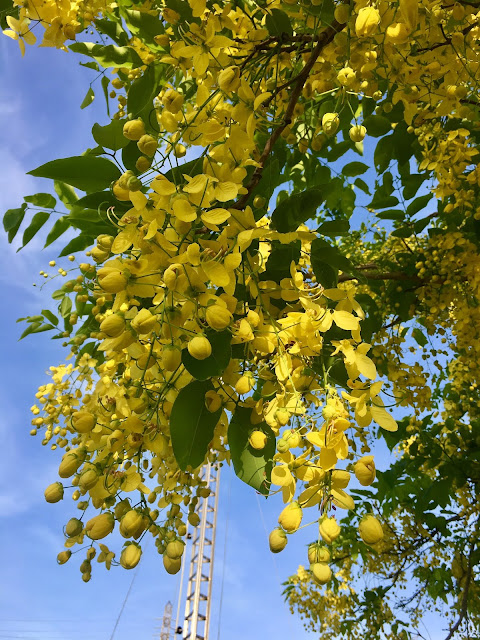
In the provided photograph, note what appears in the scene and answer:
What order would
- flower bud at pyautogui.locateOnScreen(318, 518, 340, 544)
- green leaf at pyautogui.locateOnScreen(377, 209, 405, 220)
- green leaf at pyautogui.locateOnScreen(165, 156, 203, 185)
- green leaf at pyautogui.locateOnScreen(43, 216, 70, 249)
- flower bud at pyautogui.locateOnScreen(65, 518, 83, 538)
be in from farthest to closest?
green leaf at pyautogui.locateOnScreen(377, 209, 405, 220) → green leaf at pyautogui.locateOnScreen(43, 216, 70, 249) → flower bud at pyautogui.locateOnScreen(65, 518, 83, 538) → green leaf at pyautogui.locateOnScreen(165, 156, 203, 185) → flower bud at pyautogui.locateOnScreen(318, 518, 340, 544)

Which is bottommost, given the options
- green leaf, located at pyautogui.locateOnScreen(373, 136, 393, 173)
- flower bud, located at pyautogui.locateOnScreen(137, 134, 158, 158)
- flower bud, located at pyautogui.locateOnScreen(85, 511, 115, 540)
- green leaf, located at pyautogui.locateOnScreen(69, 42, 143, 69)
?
flower bud, located at pyautogui.locateOnScreen(85, 511, 115, 540)

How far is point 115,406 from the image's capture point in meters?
1.02

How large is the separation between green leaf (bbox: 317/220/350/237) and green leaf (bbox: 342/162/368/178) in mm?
870

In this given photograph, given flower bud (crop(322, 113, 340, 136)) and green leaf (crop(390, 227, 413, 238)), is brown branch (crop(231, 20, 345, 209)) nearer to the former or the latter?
flower bud (crop(322, 113, 340, 136))

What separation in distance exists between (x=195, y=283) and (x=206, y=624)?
13187mm

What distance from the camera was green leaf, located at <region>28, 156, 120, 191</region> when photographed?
39.8 inches

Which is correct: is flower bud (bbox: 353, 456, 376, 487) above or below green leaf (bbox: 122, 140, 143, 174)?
below

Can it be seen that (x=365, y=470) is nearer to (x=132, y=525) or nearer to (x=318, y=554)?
(x=318, y=554)

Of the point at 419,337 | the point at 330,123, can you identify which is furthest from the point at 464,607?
the point at 330,123

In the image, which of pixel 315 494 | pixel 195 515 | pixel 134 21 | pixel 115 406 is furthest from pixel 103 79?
pixel 315 494

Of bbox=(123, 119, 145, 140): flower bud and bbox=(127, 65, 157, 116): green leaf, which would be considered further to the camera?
bbox=(127, 65, 157, 116): green leaf

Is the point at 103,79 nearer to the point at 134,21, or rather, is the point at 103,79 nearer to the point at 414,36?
the point at 134,21

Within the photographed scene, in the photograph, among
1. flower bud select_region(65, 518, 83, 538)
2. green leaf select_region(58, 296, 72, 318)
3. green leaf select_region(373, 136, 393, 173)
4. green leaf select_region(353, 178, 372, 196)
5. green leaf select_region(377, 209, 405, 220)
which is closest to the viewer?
flower bud select_region(65, 518, 83, 538)

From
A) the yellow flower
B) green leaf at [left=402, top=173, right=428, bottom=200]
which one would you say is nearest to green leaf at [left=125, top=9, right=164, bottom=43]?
the yellow flower
